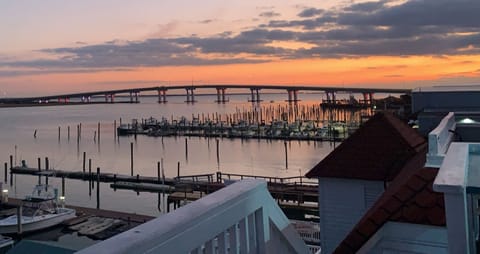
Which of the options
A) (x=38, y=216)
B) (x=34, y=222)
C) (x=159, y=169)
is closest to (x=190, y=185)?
(x=159, y=169)

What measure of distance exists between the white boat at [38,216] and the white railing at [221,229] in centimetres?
2632

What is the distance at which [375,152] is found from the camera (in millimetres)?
9672

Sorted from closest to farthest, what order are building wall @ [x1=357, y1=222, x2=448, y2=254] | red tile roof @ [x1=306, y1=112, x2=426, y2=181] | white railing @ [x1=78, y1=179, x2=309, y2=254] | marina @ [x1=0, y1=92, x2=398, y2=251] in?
1. white railing @ [x1=78, y1=179, x2=309, y2=254]
2. building wall @ [x1=357, y1=222, x2=448, y2=254]
3. red tile roof @ [x1=306, y1=112, x2=426, y2=181]
4. marina @ [x1=0, y1=92, x2=398, y2=251]

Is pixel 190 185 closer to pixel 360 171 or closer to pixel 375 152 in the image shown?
pixel 375 152

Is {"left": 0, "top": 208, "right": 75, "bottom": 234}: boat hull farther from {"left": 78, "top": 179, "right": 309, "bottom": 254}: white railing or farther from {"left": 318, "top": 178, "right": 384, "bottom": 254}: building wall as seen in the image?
{"left": 78, "top": 179, "right": 309, "bottom": 254}: white railing

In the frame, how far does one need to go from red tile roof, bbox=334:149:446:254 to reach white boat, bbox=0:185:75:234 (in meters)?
25.9

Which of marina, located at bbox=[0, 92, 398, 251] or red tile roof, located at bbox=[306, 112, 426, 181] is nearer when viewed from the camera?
red tile roof, located at bbox=[306, 112, 426, 181]

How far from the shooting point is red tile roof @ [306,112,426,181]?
9.16 metres

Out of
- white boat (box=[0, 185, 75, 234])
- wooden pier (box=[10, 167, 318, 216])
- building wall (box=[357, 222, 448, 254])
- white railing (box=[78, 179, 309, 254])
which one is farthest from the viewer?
wooden pier (box=[10, 167, 318, 216])

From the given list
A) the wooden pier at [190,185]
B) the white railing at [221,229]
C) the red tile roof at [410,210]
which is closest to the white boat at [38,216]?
the wooden pier at [190,185]

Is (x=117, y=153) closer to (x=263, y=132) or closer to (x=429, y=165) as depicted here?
(x=263, y=132)

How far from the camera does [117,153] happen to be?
222ft

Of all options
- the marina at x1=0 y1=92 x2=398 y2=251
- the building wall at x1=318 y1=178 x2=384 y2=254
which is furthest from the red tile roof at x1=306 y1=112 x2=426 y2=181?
the marina at x1=0 y1=92 x2=398 y2=251

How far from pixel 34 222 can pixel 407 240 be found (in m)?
26.5
